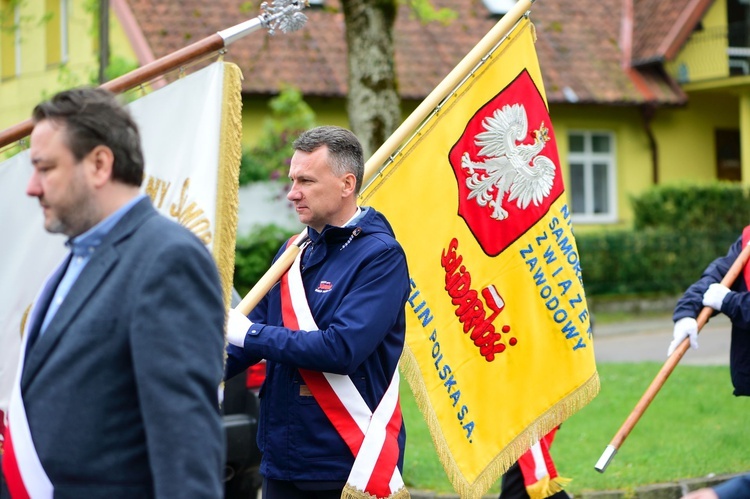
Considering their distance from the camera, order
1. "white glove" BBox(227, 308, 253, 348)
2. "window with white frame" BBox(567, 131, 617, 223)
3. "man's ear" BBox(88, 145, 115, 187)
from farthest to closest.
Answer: "window with white frame" BBox(567, 131, 617, 223) → "white glove" BBox(227, 308, 253, 348) → "man's ear" BBox(88, 145, 115, 187)

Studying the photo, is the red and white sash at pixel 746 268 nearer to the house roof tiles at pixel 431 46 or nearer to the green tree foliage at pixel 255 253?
the green tree foliage at pixel 255 253

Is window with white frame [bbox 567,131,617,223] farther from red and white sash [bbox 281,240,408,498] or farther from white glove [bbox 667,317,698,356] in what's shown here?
red and white sash [bbox 281,240,408,498]

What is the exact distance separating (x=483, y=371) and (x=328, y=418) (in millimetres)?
1341

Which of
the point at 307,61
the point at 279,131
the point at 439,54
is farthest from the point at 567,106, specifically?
the point at 279,131

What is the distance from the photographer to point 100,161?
103 inches

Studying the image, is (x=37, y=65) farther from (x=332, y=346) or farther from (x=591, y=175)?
(x=332, y=346)

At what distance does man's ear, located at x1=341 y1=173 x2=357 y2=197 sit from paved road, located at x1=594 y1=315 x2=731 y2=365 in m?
9.91

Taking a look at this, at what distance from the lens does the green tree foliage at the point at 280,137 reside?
17.2m

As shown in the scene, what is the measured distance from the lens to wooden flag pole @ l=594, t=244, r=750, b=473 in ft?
17.6

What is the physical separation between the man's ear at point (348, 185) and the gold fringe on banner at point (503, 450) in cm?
100

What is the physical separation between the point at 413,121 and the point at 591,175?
19144 mm

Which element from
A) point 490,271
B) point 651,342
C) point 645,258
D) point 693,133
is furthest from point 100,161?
point 693,133

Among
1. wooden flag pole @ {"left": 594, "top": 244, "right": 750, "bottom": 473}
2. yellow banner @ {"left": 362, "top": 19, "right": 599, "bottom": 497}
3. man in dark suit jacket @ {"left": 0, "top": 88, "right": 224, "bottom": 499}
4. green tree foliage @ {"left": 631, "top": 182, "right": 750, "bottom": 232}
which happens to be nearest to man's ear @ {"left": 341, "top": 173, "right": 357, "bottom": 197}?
yellow banner @ {"left": 362, "top": 19, "right": 599, "bottom": 497}

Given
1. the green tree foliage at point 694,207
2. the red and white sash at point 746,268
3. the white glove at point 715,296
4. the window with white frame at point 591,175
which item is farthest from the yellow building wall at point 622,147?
the white glove at point 715,296
